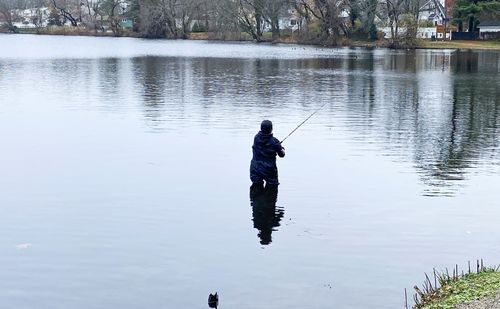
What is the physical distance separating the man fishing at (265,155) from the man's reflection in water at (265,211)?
159 mm

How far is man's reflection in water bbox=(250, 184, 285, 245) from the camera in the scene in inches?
507

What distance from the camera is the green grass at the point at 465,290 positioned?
814 cm

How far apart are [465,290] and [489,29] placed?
93.6 meters

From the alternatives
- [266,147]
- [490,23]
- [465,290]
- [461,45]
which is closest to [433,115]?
[266,147]

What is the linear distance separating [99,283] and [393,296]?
409cm

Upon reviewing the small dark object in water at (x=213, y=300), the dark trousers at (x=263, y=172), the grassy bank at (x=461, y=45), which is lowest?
the small dark object in water at (x=213, y=300)

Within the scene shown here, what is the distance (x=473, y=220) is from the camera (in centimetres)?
1363

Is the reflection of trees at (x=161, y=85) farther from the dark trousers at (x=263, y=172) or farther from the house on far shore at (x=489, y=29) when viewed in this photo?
the house on far shore at (x=489, y=29)

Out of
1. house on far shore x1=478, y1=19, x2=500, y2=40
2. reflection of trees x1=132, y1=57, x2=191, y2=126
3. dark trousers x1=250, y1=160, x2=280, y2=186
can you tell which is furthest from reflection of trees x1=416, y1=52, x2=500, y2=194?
house on far shore x1=478, y1=19, x2=500, y2=40

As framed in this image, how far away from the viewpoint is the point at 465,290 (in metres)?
8.59

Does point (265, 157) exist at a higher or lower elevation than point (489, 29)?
lower

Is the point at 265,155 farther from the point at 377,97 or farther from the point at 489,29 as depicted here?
the point at 489,29

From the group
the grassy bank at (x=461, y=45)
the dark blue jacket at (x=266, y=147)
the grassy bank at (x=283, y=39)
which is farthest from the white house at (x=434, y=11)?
the dark blue jacket at (x=266, y=147)

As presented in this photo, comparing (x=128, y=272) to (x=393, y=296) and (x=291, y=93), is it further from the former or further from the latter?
(x=291, y=93)
